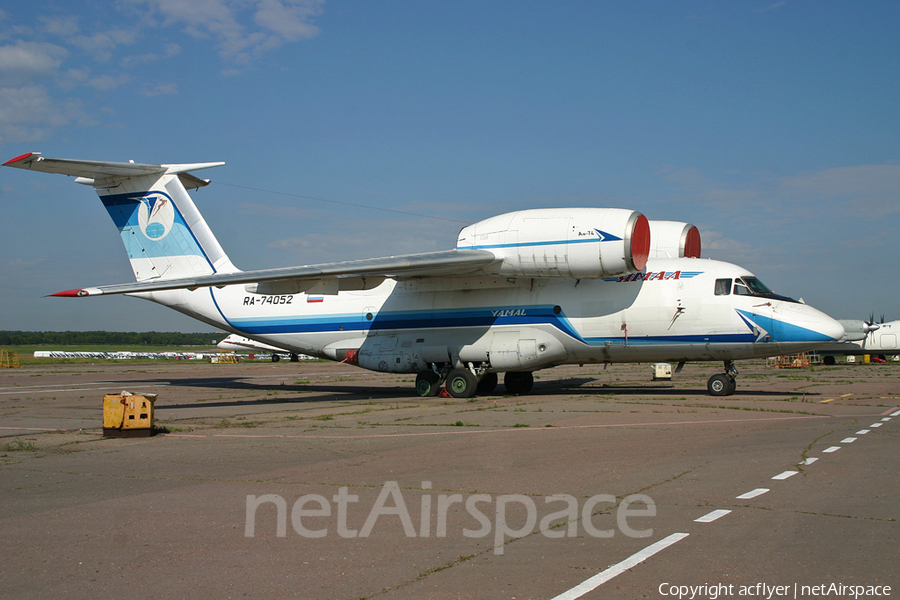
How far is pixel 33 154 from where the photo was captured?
54.6ft

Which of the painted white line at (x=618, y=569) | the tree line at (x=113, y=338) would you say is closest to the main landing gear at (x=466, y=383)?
the painted white line at (x=618, y=569)

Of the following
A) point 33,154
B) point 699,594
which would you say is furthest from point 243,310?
point 699,594

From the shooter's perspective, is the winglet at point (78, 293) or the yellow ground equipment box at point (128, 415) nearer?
the yellow ground equipment box at point (128, 415)

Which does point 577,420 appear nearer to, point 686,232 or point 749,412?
point 749,412

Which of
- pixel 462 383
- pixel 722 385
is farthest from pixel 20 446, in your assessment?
pixel 722 385

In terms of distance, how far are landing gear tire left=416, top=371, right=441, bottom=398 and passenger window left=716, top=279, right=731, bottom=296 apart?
7.13 m

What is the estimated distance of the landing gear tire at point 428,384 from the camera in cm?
1864

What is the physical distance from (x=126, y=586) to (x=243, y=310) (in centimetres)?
1773

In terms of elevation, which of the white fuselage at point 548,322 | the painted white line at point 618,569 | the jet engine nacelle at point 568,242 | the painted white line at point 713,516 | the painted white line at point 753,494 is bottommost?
the painted white line at point 618,569

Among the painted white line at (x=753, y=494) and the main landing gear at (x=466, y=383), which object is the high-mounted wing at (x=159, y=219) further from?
the painted white line at (x=753, y=494)

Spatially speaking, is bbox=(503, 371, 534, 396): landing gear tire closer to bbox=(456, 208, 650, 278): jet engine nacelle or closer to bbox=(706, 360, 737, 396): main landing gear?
bbox=(456, 208, 650, 278): jet engine nacelle

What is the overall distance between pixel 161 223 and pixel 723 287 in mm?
15869

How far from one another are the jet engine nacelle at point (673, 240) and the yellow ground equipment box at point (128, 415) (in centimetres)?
1323

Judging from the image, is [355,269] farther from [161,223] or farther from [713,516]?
[713,516]
